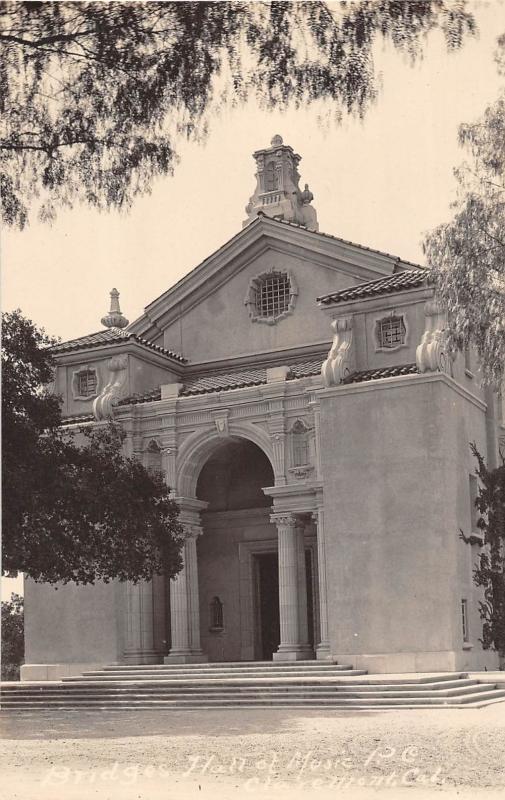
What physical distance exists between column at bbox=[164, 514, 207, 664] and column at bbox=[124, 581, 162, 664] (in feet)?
1.56

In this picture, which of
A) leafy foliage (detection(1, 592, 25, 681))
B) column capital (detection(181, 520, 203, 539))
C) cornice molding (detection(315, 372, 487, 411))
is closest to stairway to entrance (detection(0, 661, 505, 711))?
column capital (detection(181, 520, 203, 539))

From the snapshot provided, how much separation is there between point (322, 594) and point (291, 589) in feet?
3.65

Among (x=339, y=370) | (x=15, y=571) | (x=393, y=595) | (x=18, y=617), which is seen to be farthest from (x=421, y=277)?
(x=18, y=617)

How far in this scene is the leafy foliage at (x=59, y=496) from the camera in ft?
59.1

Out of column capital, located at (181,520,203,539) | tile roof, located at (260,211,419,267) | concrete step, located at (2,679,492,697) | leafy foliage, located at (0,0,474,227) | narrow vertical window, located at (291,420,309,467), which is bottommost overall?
concrete step, located at (2,679,492,697)

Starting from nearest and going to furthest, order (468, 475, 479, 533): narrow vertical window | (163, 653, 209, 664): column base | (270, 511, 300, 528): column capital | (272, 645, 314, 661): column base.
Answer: (272, 645, 314, 661): column base < (468, 475, 479, 533): narrow vertical window < (270, 511, 300, 528): column capital < (163, 653, 209, 664): column base

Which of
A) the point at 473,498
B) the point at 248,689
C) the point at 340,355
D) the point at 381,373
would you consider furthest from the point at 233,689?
the point at 340,355

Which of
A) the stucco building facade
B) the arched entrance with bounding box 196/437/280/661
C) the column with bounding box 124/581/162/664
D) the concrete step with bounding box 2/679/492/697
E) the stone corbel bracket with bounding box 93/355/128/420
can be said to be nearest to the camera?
the concrete step with bounding box 2/679/492/697

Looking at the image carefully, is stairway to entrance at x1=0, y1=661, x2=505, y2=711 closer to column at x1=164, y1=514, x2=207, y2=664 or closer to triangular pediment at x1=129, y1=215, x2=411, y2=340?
column at x1=164, y1=514, x2=207, y2=664

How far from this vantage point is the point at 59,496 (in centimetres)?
1880

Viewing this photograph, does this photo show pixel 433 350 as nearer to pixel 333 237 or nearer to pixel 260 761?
pixel 333 237

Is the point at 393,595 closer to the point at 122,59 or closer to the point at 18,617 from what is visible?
the point at 18,617

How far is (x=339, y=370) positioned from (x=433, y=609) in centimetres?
539

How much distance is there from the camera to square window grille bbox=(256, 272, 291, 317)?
2780 cm
